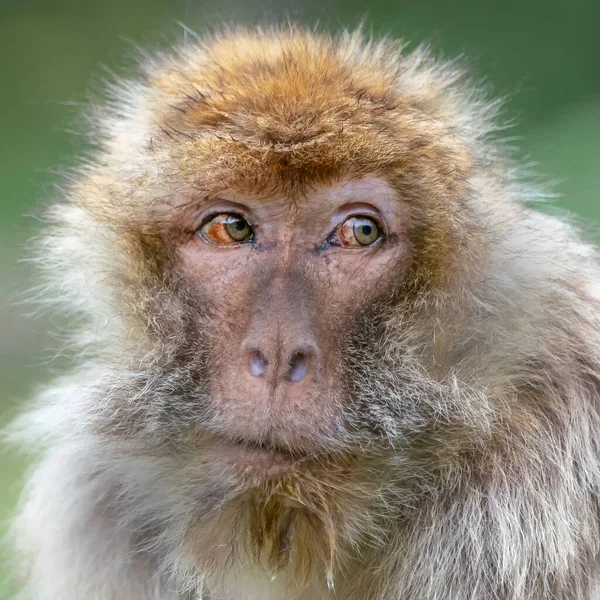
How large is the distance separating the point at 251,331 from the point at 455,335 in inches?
19.8

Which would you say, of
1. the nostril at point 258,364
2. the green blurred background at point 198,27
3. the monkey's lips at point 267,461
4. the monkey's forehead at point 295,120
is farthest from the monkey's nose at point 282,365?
the green blurred background at point 198,27

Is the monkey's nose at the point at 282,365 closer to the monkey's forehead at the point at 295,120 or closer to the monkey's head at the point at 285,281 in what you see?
the monkey's head at the point at 285,281

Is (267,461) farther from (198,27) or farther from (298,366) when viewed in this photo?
(198,27)

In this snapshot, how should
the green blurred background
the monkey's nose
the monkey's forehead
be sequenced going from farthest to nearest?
1. the green blurred background
2. the monkey's forehead
3. the monkey's nose

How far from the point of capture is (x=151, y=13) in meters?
8.16

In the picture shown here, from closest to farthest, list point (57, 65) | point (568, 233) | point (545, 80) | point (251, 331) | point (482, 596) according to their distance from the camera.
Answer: point (251, 331) < point (482, 596) < point (568, 233) < point (545, 80) < point (57, 65)

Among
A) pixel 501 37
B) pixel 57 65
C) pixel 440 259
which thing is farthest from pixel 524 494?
pixel 57 65

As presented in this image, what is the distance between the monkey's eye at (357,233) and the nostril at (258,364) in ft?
1.10

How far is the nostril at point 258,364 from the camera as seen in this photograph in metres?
1.79

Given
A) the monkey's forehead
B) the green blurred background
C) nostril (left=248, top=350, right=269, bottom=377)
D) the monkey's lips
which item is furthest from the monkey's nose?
the green blurred background

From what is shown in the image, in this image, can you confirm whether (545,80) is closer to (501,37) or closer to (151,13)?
(501,37)

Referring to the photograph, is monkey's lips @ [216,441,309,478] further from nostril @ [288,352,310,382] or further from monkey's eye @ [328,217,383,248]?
monkey's eye @ [328,217,383,248]

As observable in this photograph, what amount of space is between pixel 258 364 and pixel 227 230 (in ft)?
1.24

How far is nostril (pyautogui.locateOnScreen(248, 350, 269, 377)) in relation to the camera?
1.79m
